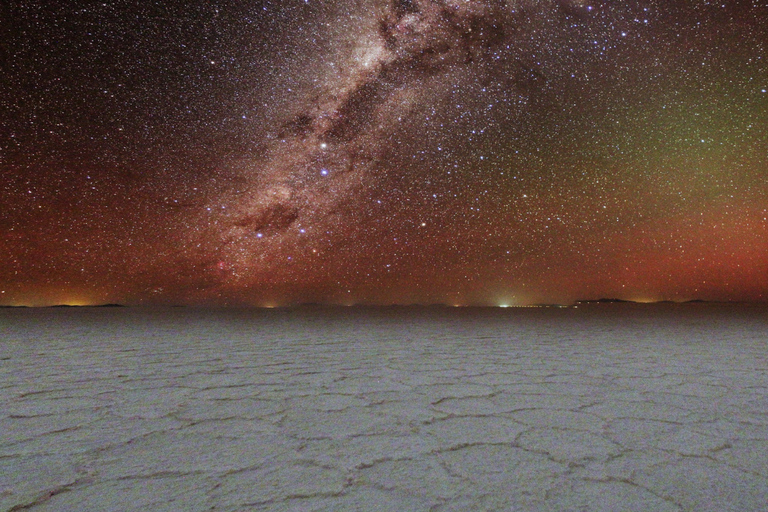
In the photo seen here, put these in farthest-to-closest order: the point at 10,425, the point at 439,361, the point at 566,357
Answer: the point at 566,357
the point at 439,361
the point at 10,425

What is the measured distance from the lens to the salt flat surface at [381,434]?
1.05 metres

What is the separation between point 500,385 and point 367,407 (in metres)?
0.79

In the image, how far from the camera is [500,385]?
89.5 inches

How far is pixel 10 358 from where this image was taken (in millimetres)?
3084

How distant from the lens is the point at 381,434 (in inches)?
58.4

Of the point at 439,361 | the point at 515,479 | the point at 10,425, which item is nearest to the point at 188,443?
the point at 10,425

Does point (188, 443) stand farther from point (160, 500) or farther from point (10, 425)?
point (10, 425)

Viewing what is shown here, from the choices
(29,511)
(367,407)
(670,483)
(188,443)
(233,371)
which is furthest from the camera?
(233,371)

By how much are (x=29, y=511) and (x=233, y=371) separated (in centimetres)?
166

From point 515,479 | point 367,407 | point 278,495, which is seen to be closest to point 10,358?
point 367,407

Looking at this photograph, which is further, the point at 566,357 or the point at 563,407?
the point at 566,357

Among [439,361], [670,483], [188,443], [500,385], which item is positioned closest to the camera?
[670,483]

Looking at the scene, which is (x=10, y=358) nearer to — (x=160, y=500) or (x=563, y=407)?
(x=160, y=500)

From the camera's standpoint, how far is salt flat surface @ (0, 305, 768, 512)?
3.44 feet
